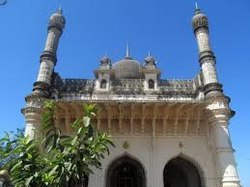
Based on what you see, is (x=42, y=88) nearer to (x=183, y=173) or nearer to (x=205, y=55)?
(x=183, y=173)

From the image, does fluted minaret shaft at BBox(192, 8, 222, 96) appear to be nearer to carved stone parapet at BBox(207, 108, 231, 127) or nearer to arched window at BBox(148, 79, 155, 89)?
carved stone parapet at BBox(207, 108, 231, 127)

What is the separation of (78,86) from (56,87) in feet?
3.47

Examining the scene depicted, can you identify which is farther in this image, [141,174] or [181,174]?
[181,174]

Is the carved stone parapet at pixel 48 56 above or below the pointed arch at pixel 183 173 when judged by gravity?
above

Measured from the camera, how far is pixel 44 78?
547 inches

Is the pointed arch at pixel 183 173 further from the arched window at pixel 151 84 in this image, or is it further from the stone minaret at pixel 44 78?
the stone minaret at pixel 44 78

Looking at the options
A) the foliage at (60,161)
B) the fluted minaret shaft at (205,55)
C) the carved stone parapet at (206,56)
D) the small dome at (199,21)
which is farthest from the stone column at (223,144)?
the foliage at (60,161)

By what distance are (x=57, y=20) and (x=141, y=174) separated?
9.17 meters

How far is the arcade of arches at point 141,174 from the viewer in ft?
40.9

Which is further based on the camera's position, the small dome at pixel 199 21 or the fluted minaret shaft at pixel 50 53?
the small dome at pixel 199 21

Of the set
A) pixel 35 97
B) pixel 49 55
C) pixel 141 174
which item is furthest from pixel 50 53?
pixel 141 174

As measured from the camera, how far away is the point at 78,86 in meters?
14.8

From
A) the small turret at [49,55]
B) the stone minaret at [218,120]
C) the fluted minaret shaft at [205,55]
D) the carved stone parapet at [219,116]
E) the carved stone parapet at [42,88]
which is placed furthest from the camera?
the small turret at [49,55]

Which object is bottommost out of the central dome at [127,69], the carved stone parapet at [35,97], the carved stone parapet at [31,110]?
the carved stone parapet at [31,110]
